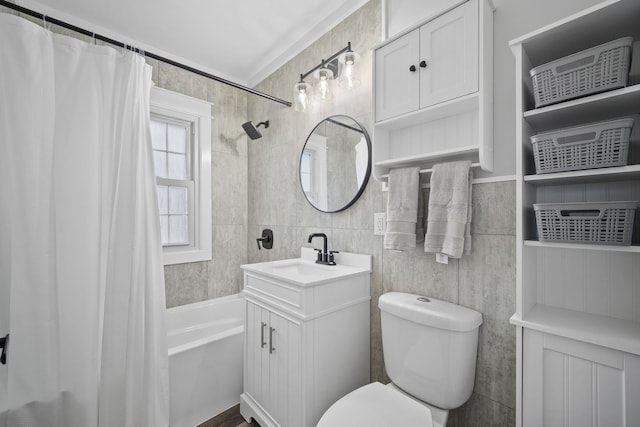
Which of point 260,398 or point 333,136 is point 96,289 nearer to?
point 260,398

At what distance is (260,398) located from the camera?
5.27 ft

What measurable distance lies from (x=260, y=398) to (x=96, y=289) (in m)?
1.07

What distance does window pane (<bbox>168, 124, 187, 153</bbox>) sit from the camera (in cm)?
243

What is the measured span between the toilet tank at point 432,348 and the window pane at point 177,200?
199cm

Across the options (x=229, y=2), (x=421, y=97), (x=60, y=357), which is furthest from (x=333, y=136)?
(x=60, y=357)

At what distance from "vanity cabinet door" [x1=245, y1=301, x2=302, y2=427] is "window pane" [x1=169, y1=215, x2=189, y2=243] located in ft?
3.71

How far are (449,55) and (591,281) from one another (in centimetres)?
102

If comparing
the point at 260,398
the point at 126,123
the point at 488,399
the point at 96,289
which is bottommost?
the point at 260,398

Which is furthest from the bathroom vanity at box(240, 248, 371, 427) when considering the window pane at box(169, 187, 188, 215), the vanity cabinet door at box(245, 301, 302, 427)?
the window pane at box(169, 187, 188, 215)

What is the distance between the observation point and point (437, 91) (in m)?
1.22

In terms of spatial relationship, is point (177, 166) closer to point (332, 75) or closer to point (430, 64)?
point (332, 75)

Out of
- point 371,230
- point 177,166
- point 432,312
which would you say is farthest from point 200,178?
point 432,312

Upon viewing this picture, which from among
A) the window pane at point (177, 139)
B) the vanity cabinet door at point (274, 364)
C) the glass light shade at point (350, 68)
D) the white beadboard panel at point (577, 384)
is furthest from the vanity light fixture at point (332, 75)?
the white beadboard panel at point (577, 384)

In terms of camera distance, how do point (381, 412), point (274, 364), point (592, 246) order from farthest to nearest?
point (274, 364)
point (381, 412)
point (592, 246)
